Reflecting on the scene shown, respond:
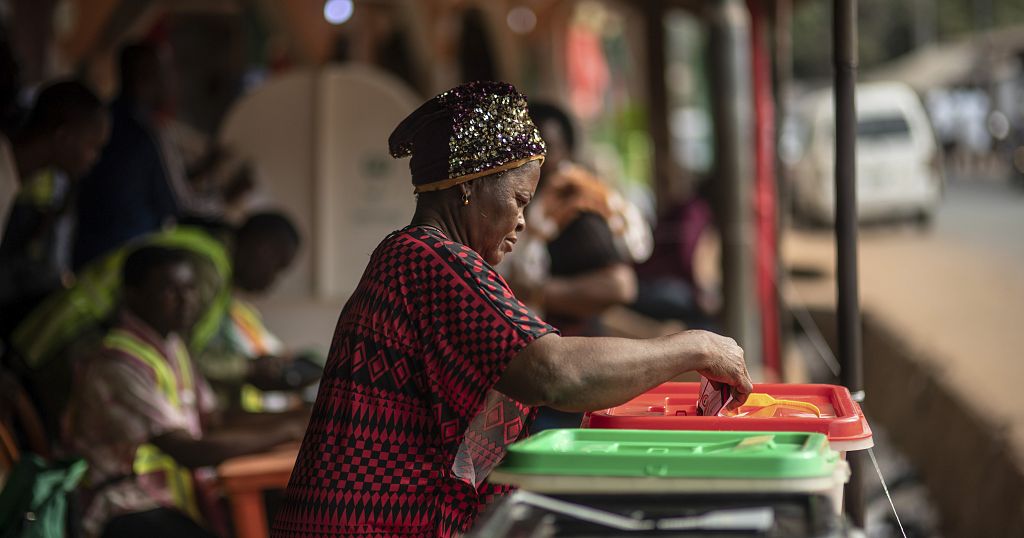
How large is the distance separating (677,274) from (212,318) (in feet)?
13.8

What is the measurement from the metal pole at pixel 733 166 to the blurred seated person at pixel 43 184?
12.3ft

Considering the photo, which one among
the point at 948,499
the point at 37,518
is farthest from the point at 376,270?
the point at 948,499

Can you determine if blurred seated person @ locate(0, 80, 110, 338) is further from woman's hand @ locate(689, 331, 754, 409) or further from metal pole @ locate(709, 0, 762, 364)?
metal pole @ locate(709, 0, 762, 364)

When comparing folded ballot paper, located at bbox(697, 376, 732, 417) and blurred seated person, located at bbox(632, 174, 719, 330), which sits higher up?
folded ballot paper, located at bbox(697, 376, 732, 417)

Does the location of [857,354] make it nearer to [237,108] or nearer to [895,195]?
[237,108]

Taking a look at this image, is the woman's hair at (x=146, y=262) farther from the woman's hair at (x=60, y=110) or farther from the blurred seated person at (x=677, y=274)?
the blurred seated person at (x=677, y=274)

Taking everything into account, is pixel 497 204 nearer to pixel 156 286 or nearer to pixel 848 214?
pixel 848 214

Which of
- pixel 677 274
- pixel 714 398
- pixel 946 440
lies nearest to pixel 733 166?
pixel 677 274

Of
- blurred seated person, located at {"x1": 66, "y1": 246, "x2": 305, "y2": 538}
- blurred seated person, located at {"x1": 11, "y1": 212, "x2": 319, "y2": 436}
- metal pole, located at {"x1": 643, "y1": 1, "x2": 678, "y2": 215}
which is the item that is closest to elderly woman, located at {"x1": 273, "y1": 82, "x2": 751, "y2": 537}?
blurred seated person, located at {"x1": 66, "y1": 246, "x2": 305, "y2": 538}

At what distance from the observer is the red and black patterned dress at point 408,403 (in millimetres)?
2051

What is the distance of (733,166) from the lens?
24.6 ft

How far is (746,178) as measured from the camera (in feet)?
24.8

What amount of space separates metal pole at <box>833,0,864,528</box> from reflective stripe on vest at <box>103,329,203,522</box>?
5.79 ft

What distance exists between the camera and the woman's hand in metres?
2.09
